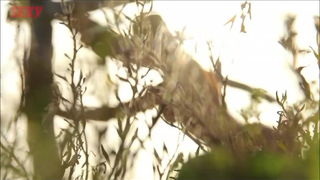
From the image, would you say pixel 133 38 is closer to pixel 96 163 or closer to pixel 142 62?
pixel 142 62

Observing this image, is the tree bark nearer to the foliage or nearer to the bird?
the foliage

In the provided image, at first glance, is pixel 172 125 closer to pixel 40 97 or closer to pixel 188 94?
pixel 188 94

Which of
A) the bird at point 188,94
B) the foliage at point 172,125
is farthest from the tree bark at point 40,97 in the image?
the bird at point 188,94

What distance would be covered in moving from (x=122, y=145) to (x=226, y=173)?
19 centimetres

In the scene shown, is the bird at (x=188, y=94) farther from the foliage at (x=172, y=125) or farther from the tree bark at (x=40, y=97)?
the tree bark at (x=40, y=97)

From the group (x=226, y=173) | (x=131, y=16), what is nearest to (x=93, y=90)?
(x=131, y=16)

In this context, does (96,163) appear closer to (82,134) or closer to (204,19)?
(82,134)

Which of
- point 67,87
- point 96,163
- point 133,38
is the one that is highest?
point 133,38

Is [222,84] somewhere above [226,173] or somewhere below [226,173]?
above

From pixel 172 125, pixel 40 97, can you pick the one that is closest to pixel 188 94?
pixel 172 125

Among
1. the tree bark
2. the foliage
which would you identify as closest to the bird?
the foliage

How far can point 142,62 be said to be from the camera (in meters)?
0.75

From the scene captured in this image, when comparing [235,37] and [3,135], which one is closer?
[3,135]

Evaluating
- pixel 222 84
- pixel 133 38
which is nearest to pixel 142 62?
pixel 133 38
